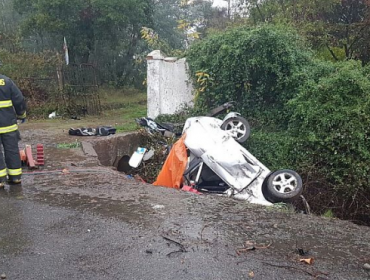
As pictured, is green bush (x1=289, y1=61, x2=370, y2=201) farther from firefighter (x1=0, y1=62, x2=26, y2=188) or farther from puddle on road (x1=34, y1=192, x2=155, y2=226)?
firefighter (x1=0, y1=62, x2=26, y2=188)

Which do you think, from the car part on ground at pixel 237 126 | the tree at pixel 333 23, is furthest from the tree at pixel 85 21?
the car part on ground at pixel 237 126

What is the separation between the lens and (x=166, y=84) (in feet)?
38.8

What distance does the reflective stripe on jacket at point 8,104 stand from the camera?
5.36m

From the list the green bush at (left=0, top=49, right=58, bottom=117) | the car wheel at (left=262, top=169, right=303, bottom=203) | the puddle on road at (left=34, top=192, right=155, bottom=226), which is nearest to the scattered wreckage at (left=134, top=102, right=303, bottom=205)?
the car wheel at (left=262, top=169, right=303, bottom=203)

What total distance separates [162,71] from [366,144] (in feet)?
21.7

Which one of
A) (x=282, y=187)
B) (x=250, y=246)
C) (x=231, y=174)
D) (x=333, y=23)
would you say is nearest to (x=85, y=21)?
(x=333, y=23)

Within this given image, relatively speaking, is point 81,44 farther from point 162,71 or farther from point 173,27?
point 162,71

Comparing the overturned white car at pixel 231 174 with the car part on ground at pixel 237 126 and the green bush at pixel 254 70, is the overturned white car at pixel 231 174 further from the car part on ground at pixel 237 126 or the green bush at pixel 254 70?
the green bush at pixel 254 70

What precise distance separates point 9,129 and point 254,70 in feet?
21.6

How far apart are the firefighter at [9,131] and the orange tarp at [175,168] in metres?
2.56

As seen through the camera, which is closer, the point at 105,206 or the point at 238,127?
the point at 105,206

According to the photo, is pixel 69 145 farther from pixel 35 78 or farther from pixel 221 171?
pixel 35 78

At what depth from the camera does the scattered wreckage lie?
6051 mm

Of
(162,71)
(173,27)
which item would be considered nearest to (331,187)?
(162,71)
